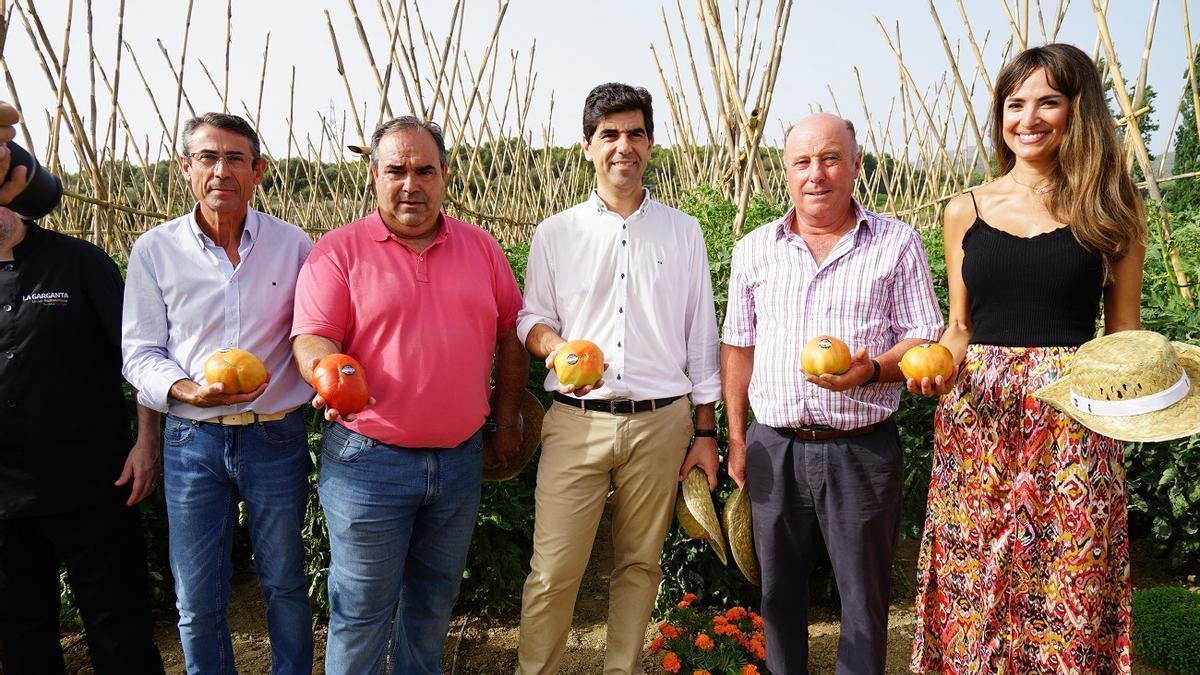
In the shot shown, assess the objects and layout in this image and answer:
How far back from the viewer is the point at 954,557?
2248 mm

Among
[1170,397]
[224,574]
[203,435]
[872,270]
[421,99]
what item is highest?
[421,99]

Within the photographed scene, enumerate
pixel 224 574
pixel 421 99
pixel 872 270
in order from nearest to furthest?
1. pixel 872 270
2. pixel 224 574
3. pixel 421 99

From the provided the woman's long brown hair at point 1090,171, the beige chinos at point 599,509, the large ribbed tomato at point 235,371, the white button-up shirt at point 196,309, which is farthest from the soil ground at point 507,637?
the woman's long brown hair at point 1090,171

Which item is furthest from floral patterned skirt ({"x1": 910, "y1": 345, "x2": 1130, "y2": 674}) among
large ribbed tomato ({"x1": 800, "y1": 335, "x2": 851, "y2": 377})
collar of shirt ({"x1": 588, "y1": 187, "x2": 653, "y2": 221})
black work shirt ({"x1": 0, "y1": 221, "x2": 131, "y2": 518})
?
black work shirt ({"x1": 0, "y1": 221, "x2": 131, "y2": 518})

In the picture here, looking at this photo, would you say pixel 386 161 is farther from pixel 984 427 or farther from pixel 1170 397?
pixel 1170 397

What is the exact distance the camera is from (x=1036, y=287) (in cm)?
211

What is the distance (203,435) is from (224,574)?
483 mm

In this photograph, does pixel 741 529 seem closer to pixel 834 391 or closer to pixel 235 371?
pixel 834 391

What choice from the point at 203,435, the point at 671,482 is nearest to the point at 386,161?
the point at 203,435

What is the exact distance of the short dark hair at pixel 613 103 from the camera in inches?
103

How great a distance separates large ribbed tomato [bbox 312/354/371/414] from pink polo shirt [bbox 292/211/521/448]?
192 millimetres

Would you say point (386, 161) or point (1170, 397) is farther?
point (386, 161)

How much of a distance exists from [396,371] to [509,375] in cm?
53

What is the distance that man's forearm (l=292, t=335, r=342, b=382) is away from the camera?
7.30ft
